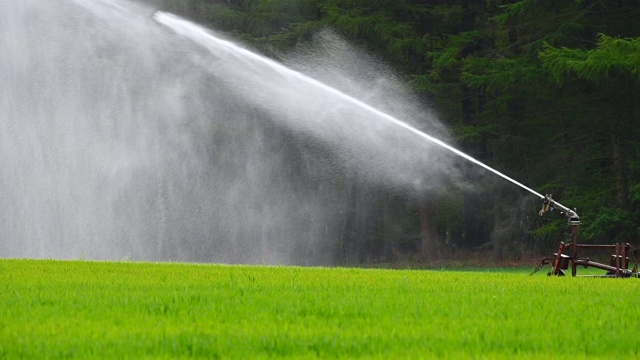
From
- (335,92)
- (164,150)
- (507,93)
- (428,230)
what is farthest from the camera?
(164,150)

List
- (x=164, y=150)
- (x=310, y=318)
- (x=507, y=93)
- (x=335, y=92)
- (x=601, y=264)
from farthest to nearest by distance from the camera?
1. (x=164, y=150)
2. (x=507, y=93)
3. (x=335, y=92)
4. (x=601, y=264)
5. (x=310, y=318)

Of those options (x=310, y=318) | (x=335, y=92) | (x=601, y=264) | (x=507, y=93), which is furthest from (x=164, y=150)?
(x=310, y=318)

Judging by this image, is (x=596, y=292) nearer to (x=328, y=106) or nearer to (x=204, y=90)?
(x=328, y=106)

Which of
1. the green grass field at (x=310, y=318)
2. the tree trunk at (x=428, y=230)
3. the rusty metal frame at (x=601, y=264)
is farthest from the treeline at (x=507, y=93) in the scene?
the green grass field at (x=310, y=318)

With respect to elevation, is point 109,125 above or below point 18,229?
above

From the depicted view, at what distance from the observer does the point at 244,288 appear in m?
12.1

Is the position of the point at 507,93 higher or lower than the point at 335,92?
higher

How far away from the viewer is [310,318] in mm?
9062

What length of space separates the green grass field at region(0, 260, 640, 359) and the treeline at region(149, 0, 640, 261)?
64.3 feet

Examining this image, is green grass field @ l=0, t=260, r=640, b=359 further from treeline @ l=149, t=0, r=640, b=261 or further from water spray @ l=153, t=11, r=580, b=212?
treeline @ l=149, t=0, r=640, b=261

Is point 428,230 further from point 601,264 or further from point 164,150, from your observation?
point 601,264

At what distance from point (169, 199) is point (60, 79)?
6.24m

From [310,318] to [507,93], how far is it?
29.4 meters

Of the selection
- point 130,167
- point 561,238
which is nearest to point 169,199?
point 130,167
